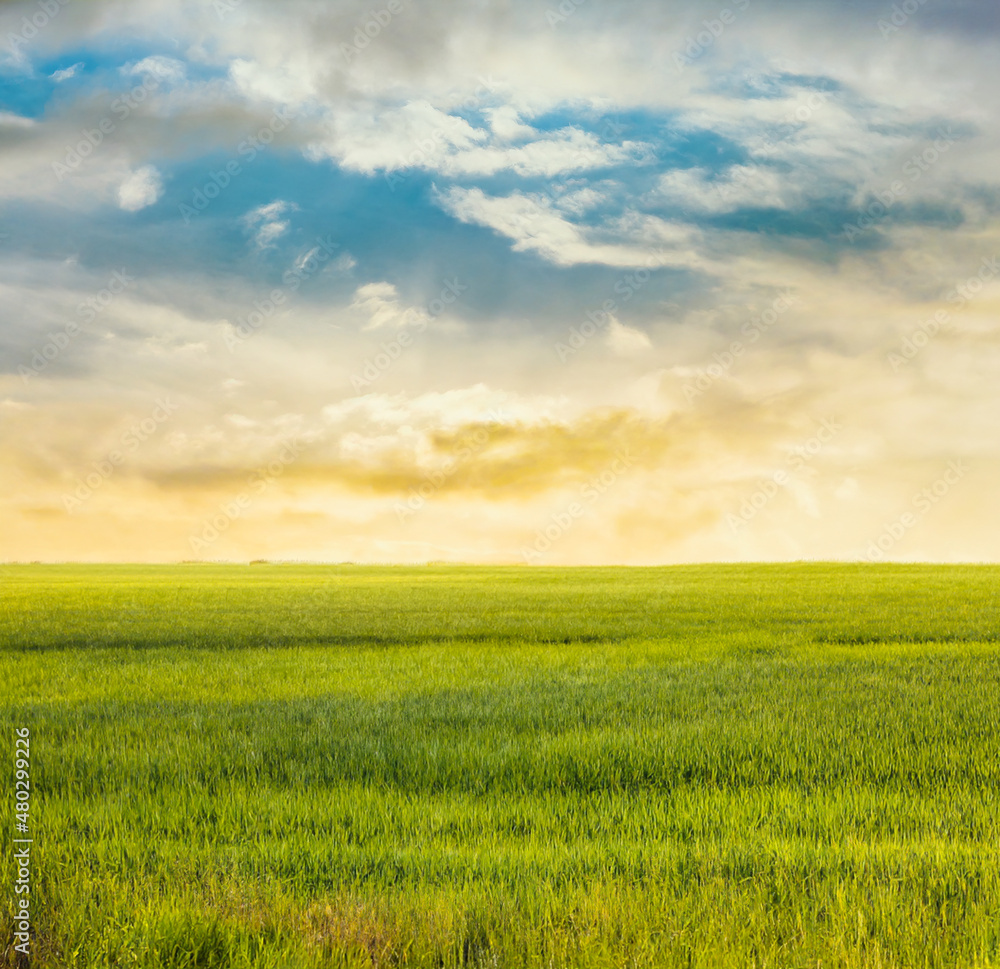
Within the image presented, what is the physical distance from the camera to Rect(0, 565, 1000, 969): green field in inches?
167

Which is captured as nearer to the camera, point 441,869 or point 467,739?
point 441,869

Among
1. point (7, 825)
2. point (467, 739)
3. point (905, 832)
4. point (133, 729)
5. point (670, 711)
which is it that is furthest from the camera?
point (670, 711)

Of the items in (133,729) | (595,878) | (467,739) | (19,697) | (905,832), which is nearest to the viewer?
(595,878)

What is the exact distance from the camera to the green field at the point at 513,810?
4238 millimetres

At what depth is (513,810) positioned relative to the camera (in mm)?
6246

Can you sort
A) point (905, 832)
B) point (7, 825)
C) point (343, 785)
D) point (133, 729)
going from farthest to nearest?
point (133, 729), point (343, 785), point (7, 825), point (905, 832)

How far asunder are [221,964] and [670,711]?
23.8 ft

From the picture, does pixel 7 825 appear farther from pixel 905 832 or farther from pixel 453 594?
pixel 453 594

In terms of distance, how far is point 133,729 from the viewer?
954 centimetres

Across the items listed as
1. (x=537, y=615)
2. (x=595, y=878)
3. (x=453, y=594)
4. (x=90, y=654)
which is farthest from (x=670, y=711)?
(x=453, y=594)

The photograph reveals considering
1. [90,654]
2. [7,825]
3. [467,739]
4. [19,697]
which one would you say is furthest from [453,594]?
[7,825]

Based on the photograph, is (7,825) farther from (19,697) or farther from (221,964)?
(19,697)

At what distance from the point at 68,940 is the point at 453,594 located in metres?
32.3

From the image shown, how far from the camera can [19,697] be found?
476 inches
